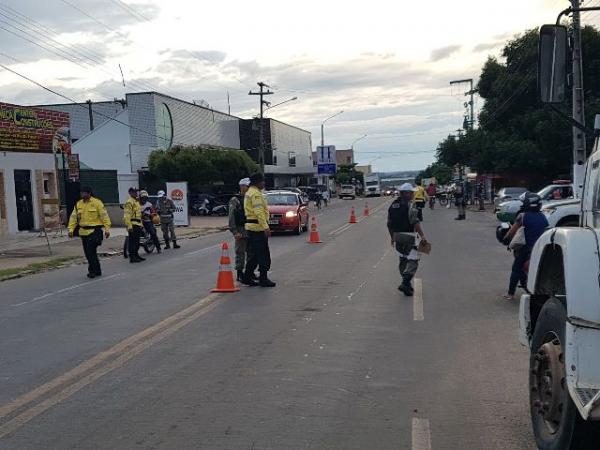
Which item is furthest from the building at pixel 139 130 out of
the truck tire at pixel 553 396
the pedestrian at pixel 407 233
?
the truck tire at pixel 553 396

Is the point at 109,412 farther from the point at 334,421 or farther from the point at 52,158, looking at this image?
the point at 52,158

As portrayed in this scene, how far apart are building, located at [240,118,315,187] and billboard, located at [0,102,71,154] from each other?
40.0m

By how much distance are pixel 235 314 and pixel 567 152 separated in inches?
1497

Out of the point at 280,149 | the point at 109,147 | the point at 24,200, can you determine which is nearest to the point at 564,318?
the point at 24,200

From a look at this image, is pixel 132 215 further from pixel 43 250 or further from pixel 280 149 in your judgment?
pixel 280 149

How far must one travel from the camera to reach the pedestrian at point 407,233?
34.2 ft

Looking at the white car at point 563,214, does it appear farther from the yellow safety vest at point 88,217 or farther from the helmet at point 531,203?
the yellow safety vest at point 88,217

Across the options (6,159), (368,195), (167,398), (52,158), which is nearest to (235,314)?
(167,398)

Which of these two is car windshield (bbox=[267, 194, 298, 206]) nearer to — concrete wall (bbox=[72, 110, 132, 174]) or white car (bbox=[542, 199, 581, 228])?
white car (bbox=[542, 199, 581, 228])

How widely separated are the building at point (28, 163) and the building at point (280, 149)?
4029 centimetres

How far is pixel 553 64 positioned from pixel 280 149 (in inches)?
3159

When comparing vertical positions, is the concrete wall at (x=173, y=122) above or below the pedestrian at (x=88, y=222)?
above

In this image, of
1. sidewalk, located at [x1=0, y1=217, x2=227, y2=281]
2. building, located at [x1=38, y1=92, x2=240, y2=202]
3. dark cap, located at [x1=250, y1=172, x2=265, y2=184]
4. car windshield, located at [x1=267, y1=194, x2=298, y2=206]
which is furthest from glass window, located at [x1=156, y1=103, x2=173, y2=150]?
dark cap, located at [x1=250, y1=172, x2=265, y2=184]

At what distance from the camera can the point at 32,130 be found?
95.1ft
